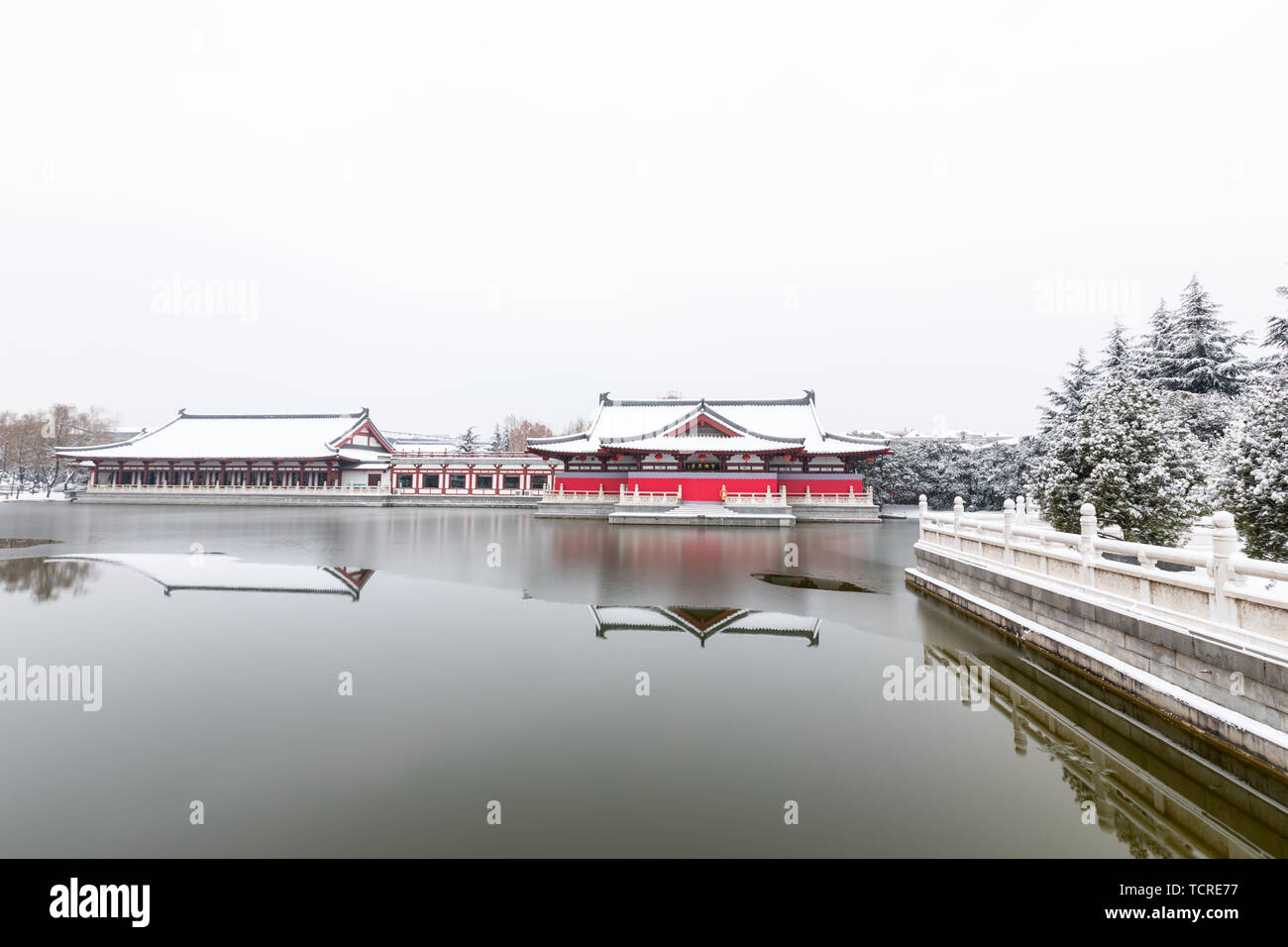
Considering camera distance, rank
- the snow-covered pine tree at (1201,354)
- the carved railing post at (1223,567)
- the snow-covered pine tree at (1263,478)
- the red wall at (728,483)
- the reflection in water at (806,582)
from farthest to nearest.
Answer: the red wall at (728,483) < the snow-covered pine tree at (1201,354) < the reflection in water at (806,582) < the snow-covered pine tree at (1263,478) < the carved railing post at (1223,567)

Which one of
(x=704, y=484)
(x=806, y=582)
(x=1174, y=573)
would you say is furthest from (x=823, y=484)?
(x=1174, y=573)

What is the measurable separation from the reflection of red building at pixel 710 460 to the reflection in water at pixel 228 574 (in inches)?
835

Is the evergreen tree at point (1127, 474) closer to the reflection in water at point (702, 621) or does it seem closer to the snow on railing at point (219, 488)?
the reflection in water at point (702, 621)

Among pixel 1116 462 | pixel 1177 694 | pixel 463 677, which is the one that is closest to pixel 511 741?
pixel 463 677

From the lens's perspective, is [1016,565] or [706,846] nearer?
[706,846]

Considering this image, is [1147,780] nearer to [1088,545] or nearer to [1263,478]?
[1088,545]

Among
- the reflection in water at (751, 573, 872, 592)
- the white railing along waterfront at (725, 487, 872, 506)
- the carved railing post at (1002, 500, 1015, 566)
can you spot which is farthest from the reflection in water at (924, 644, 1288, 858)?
the white railing along waterfront at (725, 487, 872, 506)

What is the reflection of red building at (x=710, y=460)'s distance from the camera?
34.2 meters

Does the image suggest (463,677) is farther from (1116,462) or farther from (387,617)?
(1116,462)

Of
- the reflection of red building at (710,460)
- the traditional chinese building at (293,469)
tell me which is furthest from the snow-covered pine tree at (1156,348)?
the traditional chinese building at (293,469)

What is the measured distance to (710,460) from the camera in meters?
35.0

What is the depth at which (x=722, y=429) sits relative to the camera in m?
35.9

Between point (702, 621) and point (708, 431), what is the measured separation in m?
27.9
